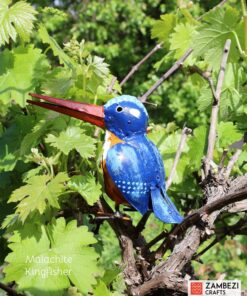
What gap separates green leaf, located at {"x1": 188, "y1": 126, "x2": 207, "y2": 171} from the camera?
929 mm

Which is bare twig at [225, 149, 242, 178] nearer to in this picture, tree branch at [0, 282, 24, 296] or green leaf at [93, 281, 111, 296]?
green leaf at [93, 281, 111, 296]

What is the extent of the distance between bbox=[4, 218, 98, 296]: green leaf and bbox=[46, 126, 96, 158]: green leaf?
0.10 m

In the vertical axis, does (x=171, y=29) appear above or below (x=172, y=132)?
above

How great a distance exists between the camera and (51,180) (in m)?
0.77

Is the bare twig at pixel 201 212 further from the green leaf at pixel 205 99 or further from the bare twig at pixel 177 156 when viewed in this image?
the green leaf at pixel 205 99

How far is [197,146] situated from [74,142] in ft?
0.83

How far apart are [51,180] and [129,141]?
13cm

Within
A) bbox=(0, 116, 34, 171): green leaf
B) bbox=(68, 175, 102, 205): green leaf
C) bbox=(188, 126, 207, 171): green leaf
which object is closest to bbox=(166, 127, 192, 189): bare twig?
bbox=(188, 126, 207, 171): green leaf

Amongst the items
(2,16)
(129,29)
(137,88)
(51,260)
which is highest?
(2,16)

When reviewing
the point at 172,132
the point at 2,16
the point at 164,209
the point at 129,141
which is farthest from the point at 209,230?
the point at 2,16

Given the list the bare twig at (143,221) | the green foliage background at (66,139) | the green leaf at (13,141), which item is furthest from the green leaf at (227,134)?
the green leaf at (13,141)

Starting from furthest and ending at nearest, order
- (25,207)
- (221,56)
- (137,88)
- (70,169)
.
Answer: (137,88) → (221,56) → (70,169) → (25,207)

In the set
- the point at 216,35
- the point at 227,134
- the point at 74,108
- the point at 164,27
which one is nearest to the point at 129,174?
the point at 74,108

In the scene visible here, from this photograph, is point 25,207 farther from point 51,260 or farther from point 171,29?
point 171,29
